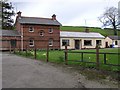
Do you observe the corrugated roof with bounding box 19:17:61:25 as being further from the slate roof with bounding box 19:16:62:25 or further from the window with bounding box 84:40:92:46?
the window with bounding box 84:40:92:46

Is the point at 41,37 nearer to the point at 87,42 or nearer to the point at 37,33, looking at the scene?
the point at 37,33

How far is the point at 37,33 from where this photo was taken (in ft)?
168

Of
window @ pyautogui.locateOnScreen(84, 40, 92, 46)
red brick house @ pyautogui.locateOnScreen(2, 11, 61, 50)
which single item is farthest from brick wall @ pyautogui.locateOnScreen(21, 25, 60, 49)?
window @ pyautogui.locateOnScreen(84, 40, 92, 46)

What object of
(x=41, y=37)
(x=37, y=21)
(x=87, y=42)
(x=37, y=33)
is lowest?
(x=87, y=42)

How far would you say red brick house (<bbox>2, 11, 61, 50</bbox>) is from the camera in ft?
162

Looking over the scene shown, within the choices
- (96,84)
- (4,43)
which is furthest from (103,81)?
(4,43)

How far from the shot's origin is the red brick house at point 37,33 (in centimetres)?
4947

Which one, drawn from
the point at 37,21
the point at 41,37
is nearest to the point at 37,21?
the point at 37,21

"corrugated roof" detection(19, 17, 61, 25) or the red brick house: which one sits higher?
"corrugated roof" detection(19, 17, 61, 25)

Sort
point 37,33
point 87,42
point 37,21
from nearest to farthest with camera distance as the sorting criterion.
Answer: point 37,33
point 37,21
point 87,42

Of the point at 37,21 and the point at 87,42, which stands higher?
the point at 37,21

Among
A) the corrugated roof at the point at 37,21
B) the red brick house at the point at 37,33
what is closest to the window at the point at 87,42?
the red brick house at the point at 37,33

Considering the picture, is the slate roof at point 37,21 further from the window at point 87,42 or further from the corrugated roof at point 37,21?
the window at point 87,42

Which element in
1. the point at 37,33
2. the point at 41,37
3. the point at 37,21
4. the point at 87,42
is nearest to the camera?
the point at 37,33
